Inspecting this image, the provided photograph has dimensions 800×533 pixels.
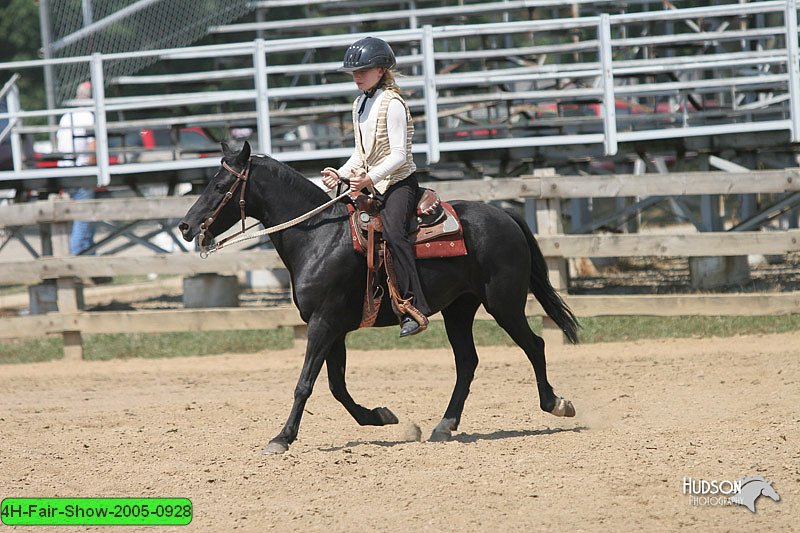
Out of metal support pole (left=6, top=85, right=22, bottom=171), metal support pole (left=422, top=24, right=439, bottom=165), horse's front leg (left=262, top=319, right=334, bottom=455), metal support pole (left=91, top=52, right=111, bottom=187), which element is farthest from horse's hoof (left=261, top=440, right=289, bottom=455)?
metal support pole (left=6, top=85, right=22, bottom=171)

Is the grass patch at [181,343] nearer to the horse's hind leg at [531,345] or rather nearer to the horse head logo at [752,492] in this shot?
the horse's hind leg at [531,345]

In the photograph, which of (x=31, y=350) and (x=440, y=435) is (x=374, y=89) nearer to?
(x=440, y=435)

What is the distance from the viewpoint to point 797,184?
11359mm

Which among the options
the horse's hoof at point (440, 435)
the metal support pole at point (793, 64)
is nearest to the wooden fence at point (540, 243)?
the metal support pole at point (793, 64)

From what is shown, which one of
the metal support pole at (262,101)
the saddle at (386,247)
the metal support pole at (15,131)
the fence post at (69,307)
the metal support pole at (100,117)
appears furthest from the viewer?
the metal support pole at (15,131)

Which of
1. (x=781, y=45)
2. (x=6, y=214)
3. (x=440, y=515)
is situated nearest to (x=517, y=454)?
(x=440, y=515)

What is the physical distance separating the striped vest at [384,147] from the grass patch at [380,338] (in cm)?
508

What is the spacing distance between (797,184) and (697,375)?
109 inches

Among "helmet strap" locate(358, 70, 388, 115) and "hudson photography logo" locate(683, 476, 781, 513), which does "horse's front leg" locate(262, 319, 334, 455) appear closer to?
"helmet strap" locate(358, 70, 388, 115)

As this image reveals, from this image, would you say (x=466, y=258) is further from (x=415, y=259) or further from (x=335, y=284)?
(x=335, y=284)

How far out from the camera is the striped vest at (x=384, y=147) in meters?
7.29

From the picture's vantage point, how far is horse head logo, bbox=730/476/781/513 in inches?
223

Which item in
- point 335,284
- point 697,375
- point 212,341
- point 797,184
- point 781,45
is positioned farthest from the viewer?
point 781,45

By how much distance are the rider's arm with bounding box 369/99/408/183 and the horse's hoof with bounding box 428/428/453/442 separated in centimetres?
177
